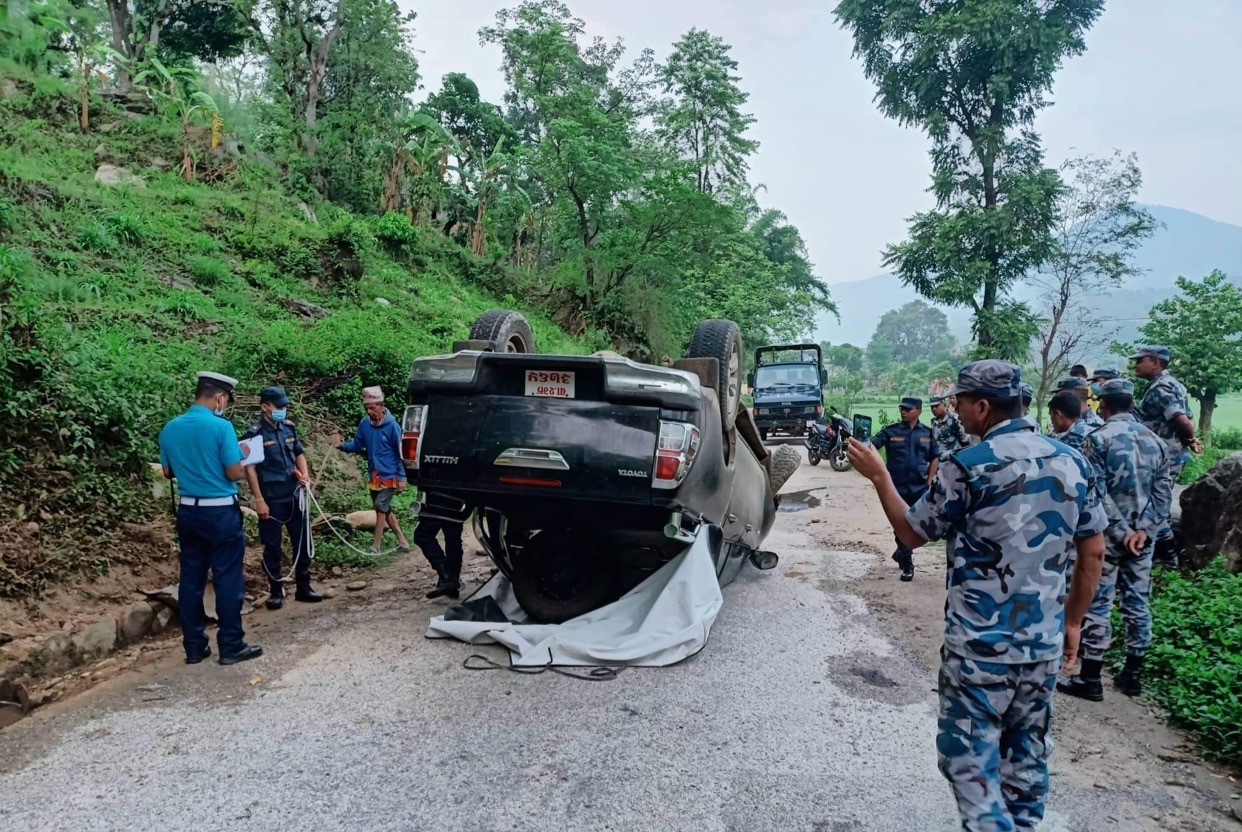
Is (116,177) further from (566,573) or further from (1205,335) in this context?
(1205,335)

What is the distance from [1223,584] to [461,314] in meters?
14.1

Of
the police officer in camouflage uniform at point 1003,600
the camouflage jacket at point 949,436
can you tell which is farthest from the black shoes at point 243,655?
the camouflage jacket at point 949,436

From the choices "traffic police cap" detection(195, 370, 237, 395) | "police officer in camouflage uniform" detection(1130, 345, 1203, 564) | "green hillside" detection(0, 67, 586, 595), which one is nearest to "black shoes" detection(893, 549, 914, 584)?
"police officer in camouflage uniform" detection(1130, 345, 1203, 564)

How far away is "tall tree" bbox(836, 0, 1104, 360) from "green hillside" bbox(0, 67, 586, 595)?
10967 mm

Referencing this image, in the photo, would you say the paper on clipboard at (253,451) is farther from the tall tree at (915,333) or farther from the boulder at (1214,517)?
the tall tree at (915,333)

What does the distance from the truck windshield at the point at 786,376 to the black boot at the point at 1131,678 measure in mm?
17294

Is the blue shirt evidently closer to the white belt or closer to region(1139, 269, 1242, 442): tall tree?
the white belt

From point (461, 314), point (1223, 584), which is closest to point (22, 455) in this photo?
point (1223, 584)

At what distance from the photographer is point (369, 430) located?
7125 millimetres

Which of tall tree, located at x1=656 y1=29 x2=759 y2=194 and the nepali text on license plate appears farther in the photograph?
tall tree, located at x1=656 y1=29 x2=759 y2=194

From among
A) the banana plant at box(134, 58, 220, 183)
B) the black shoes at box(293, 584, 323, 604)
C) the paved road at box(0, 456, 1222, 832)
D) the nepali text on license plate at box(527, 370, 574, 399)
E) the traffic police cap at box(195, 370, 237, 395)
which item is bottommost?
the black shoes at box(293, 584, 323, 604)

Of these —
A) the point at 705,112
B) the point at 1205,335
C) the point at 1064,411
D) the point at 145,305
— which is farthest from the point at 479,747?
the point at 705,112

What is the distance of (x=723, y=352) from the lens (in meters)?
5.40

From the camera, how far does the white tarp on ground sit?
175 inches
